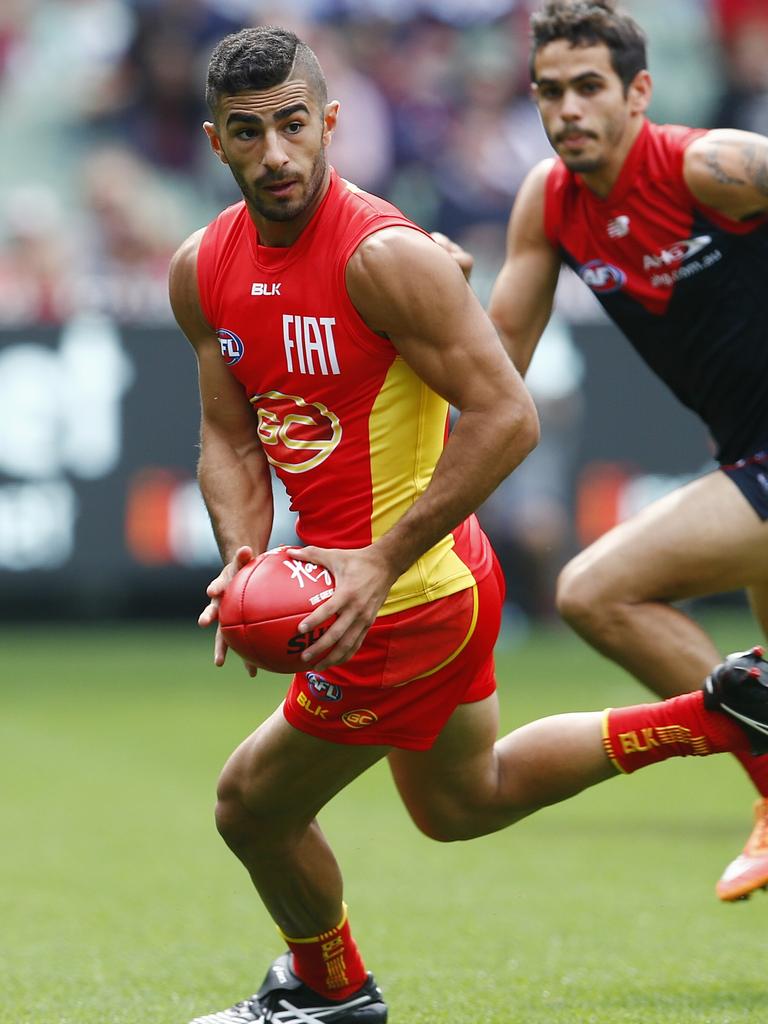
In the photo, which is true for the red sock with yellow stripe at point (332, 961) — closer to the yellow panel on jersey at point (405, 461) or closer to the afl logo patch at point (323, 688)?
the afl logo patch at point (323, 688)

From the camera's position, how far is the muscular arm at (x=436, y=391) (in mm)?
3951

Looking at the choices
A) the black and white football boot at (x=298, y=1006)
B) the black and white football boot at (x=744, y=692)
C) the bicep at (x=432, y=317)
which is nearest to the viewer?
the bicep at (x=432, y=317)

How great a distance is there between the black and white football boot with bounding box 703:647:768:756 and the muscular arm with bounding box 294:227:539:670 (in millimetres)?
843

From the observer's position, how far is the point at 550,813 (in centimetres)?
831

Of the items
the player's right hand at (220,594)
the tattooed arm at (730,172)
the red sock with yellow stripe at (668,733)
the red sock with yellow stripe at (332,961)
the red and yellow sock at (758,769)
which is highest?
the tattooed arm at (730,172)

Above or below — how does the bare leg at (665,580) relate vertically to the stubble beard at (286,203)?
below

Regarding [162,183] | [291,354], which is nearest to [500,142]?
[162,183]

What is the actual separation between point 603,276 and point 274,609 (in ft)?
7.13

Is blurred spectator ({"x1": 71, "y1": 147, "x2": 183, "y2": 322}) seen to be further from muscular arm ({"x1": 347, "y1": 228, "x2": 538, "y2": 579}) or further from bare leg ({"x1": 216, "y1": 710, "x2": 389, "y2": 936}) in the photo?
muscular arm ({"x1": 347, "y1": 228, "x2": 538, "y2": 579})

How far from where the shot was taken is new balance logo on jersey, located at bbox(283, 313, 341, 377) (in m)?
4.13

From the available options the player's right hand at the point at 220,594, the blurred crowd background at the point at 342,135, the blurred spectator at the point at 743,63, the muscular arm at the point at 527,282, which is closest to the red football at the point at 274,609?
the player's right hand at the point at 220,594

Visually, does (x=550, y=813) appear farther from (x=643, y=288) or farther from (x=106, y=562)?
(x=106, y=562)

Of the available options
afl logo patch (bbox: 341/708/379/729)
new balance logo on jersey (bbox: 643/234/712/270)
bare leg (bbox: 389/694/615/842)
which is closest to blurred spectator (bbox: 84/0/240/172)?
new balance logo on jersey (bbox: 643/234/712/270)

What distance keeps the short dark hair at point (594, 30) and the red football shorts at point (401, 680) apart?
209 cm
